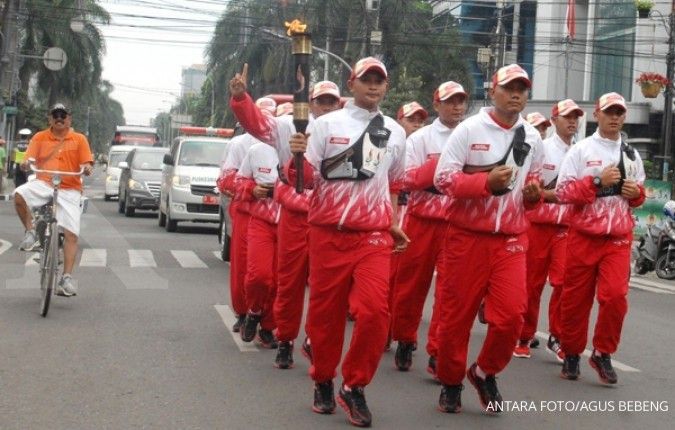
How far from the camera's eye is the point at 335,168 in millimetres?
7605

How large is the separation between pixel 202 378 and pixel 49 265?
11.9ft

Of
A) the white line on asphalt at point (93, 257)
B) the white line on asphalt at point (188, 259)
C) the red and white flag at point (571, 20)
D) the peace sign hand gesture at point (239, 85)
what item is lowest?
the white line on asphalt at point (93, 257)

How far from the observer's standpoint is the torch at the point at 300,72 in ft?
24.0

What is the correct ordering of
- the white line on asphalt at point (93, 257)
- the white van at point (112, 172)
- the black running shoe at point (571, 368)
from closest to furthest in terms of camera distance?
the black running shoe at point (571, 368) < the white line on asphalt at point (93, 257) < the white van at point (112, 172)

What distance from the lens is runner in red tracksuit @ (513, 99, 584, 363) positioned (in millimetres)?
10250

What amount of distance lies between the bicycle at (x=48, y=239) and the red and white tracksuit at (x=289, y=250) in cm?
327

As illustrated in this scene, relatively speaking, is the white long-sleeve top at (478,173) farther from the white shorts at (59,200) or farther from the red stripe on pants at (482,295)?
the white shorts at (59,200)

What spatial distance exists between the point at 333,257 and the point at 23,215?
20.8 feet

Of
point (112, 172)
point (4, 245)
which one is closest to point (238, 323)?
point (4, 245)

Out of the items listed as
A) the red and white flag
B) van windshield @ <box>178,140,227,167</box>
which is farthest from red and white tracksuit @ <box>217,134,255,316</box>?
the red and white flag

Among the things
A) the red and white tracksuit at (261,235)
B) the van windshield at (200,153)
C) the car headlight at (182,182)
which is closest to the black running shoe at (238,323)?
the red and white tracksuit at (261,235)

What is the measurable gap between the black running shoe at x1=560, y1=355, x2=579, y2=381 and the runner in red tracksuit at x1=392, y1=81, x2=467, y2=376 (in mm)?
1110

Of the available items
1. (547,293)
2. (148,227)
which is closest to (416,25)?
(148,227)

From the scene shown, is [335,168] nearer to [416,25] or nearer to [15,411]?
[15,411]
